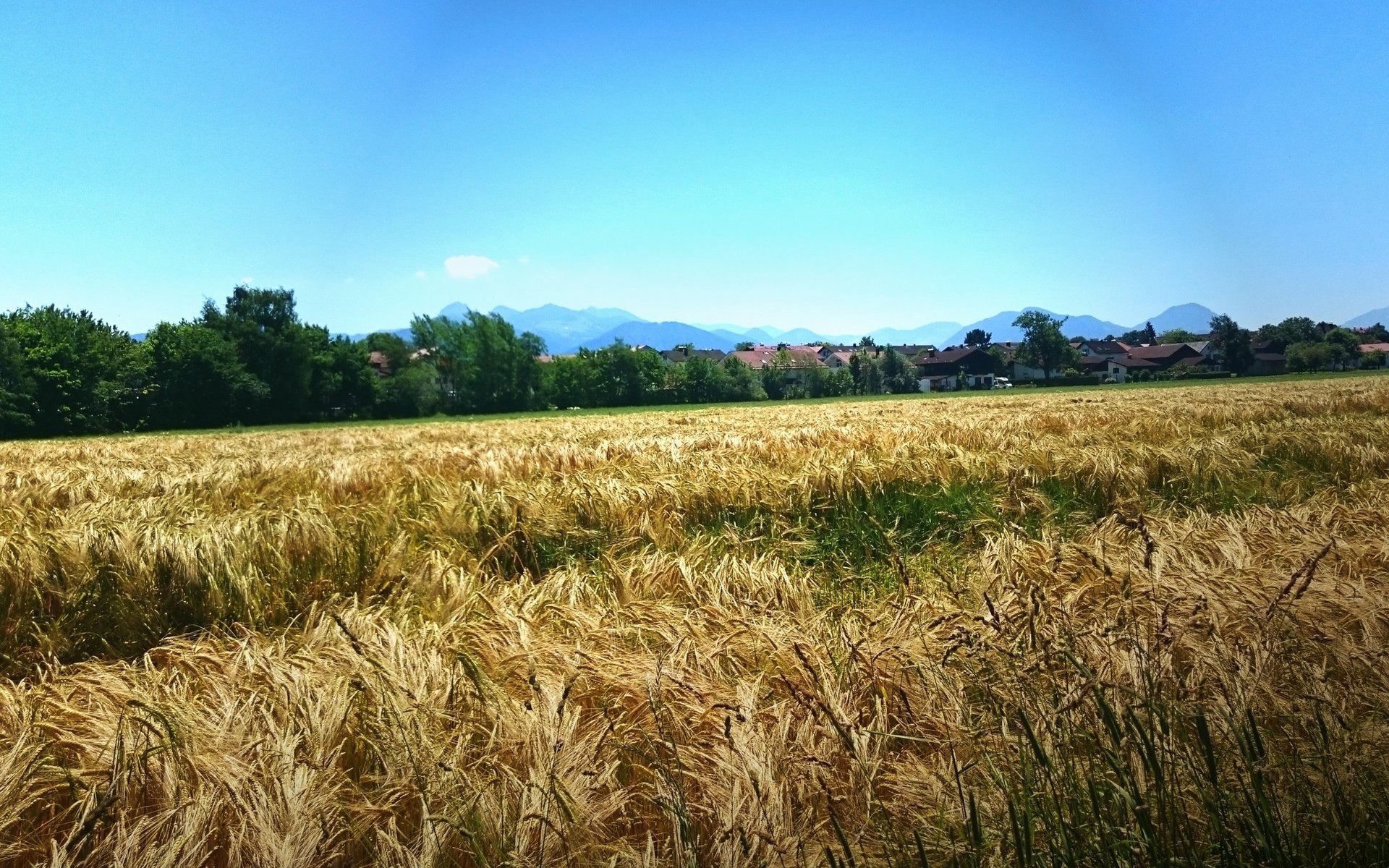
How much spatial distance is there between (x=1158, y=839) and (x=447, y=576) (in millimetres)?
3558

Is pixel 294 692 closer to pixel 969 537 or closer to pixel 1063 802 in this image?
pixel 1063 802

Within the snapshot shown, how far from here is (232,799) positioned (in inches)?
71.8

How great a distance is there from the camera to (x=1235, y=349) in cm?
11975

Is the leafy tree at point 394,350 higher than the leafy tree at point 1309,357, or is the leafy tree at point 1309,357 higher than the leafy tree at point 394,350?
the leafy tree at point 394,350

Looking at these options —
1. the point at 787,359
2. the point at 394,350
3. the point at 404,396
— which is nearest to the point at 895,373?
the point at 787,359

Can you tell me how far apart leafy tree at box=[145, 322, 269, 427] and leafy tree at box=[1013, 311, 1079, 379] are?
132 meters

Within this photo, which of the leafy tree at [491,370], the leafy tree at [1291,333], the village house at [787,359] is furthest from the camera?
the leafy tree at [1291,333]

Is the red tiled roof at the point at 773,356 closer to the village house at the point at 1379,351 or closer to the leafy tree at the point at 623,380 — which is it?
the leafy tree at the point at 623,380

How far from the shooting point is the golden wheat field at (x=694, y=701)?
1.70 m

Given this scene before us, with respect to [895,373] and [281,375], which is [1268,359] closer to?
[895,373]

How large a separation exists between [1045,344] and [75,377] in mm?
149574

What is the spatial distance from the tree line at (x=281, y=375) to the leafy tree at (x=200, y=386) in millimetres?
116

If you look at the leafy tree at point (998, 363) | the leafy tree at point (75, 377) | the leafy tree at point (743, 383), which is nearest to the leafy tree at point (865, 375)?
the leafy tree at point (743, 383)

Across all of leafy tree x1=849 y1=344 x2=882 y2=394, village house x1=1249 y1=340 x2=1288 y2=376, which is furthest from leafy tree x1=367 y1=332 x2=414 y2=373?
village house x1=1249 y1=340 x2=1288 y2=376
